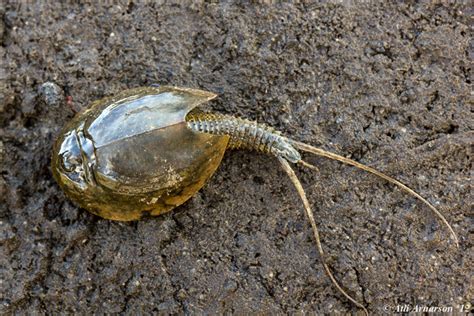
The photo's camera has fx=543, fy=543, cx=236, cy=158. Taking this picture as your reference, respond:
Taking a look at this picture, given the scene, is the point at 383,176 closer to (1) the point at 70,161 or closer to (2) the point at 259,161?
(2) the point at 259,161

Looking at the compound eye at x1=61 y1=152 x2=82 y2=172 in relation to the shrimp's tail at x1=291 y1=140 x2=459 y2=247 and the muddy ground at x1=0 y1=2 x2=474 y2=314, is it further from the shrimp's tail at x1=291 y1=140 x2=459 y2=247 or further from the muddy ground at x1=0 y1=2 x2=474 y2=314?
the shrimp's tail at x1=291 y1=140 x2=459 y2=247

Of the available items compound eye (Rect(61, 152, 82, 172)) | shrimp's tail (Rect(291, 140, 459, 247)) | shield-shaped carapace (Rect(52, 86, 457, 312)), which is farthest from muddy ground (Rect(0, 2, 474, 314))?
compound eye (Rect(61, 152, 82, 172))

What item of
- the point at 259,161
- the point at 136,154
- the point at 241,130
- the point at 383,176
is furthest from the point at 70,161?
the point at 383,176

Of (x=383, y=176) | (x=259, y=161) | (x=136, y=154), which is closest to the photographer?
(x=136, y=154)

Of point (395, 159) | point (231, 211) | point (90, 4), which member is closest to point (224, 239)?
point (231, 211)

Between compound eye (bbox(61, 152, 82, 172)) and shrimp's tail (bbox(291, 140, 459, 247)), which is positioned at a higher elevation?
shrimp's tail (bbox(291, 140, 459, 247))

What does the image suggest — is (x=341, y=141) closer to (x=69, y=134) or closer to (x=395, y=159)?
(x=395, y=159)

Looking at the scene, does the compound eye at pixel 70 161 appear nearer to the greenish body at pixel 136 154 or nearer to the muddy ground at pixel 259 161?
the greenish body at pixel 136 154
